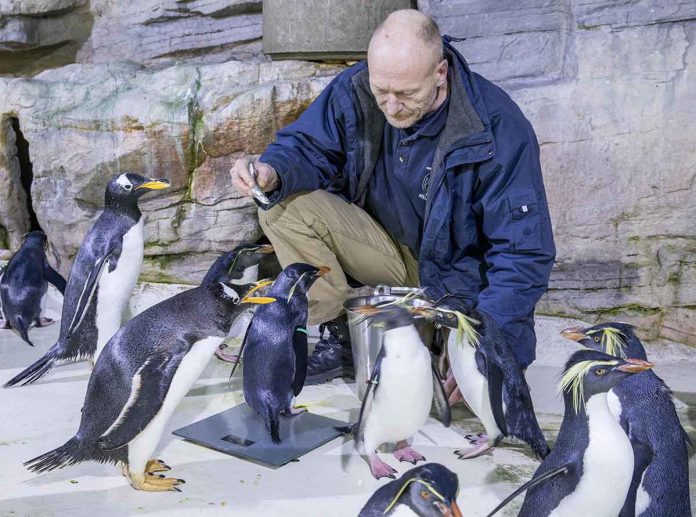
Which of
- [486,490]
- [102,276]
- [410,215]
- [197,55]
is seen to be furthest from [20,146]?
[486,490]

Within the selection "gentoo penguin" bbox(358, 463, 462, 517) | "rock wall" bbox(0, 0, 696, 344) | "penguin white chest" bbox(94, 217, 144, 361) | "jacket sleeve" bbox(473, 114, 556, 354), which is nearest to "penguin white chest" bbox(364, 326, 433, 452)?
"jacket sleeve" bbox(473, 114, 556, 354)

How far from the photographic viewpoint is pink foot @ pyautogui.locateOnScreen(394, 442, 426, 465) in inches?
89.4

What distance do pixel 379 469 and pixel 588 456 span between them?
662mm

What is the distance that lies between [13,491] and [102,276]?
890 millimetres

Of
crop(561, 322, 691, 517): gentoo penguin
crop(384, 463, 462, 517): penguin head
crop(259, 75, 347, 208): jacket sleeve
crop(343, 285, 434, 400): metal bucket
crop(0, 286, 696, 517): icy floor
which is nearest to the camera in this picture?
crop(384, 463, 462, 517): penguin head

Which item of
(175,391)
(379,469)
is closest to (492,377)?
(379,469)

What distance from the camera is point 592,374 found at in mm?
1680

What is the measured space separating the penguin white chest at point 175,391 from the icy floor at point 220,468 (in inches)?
4.8

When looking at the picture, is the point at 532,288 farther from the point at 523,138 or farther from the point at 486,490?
the point at 486,490

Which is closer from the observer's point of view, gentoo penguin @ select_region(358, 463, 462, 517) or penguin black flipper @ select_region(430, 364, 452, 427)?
gentoo penguin @ select_region(358, 463, 462, 517)

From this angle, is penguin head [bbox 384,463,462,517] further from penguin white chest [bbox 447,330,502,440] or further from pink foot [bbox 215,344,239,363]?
pink foot [bbox 215,344,239,363]

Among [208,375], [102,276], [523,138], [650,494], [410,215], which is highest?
[523,138]

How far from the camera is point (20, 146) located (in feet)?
13.7

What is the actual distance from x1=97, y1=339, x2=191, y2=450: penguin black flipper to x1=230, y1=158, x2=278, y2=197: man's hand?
0.80m
